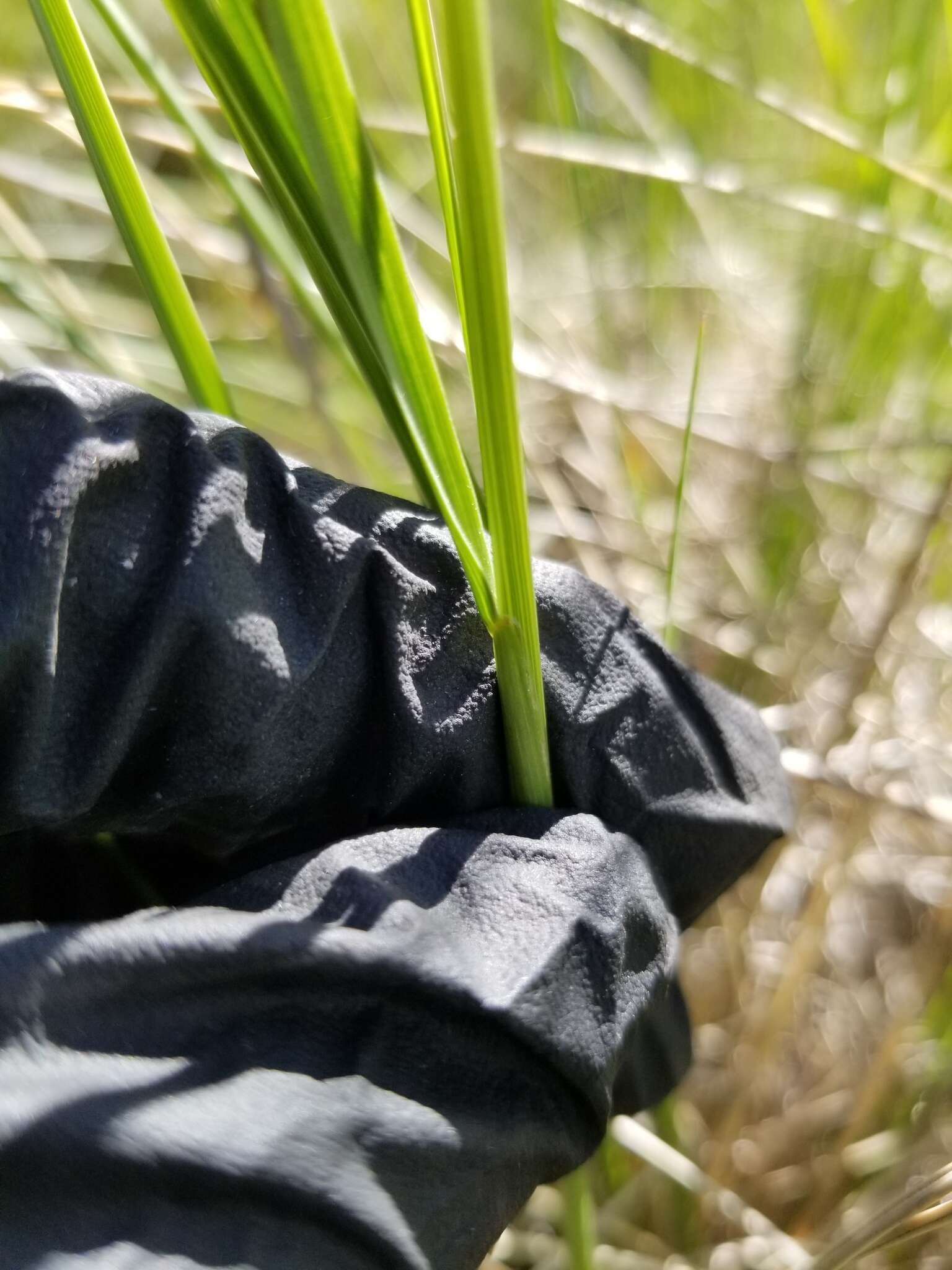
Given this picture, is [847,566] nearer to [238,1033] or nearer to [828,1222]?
[828,1222]

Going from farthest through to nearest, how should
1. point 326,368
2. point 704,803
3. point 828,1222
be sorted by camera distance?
1. point 326,368
2. point 828,1222
3. point 704,803

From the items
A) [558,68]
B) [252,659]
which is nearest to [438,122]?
[252,659]

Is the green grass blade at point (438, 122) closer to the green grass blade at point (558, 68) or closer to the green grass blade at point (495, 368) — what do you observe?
the green grass blade at point (495, 368)

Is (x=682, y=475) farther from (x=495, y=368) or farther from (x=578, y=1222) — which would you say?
(x=578, y=1222)

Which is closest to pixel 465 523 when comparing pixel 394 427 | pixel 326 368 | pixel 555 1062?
pixel 394 427

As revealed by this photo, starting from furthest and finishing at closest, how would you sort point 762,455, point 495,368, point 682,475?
point 762,455 → point 682,475 → point 495,368

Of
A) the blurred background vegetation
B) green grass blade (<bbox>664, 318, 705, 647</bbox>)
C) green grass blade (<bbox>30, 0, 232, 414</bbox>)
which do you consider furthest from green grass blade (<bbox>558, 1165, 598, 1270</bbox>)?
green grass blade (<bbox>30, 0, 232, 414</bbox>)
